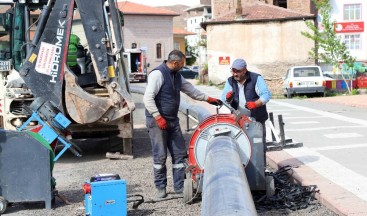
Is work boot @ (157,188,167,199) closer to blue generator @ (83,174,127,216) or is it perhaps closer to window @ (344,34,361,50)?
blue generator @ (83,174,127,216)

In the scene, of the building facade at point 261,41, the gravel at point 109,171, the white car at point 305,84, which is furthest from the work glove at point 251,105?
the building facade at point 261,41

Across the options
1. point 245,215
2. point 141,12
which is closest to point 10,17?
point 245,215

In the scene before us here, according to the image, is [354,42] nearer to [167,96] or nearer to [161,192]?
[167,96]

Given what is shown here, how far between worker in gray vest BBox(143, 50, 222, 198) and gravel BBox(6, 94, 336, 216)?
31 cm

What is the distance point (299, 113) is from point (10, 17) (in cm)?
1082

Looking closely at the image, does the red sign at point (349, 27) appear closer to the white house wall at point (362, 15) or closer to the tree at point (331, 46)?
the white house wall at point (362, 15)

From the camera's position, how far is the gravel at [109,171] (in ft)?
23.3

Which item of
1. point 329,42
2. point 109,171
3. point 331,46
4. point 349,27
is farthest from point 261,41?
point 109,171

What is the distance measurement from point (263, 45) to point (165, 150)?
101 ft

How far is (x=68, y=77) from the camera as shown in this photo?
32.9 feet

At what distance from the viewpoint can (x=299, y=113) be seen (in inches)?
771

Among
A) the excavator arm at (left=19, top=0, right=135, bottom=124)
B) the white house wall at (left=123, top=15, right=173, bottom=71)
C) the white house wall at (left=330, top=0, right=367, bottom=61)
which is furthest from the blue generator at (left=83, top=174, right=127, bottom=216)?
the white house wall at (left=123, top=15, right=173, bottom=71)

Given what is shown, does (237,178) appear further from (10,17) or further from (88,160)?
(10,17)

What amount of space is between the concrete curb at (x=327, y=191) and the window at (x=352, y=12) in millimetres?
53218
